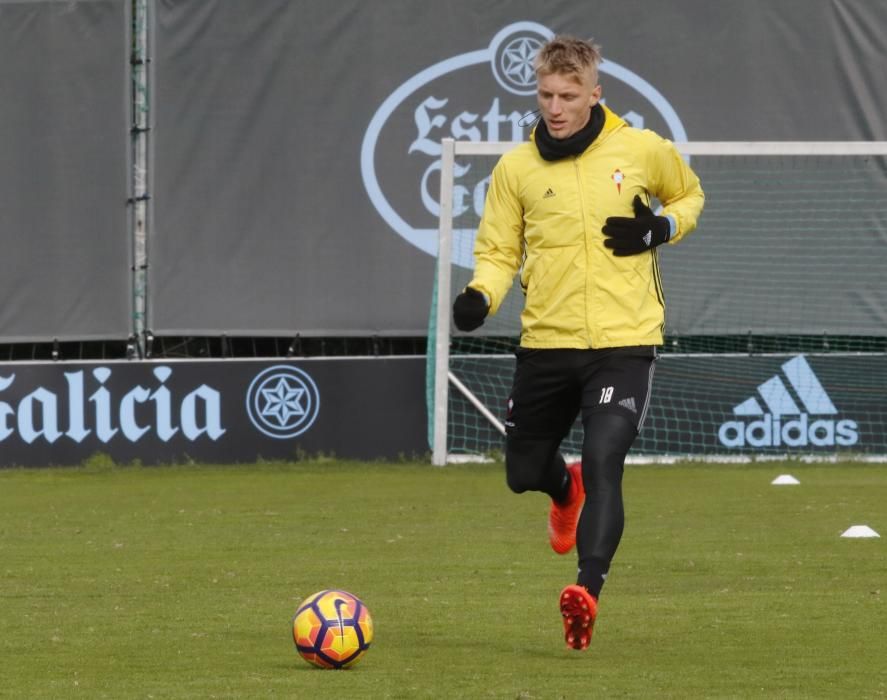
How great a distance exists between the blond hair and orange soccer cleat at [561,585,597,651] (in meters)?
1.78

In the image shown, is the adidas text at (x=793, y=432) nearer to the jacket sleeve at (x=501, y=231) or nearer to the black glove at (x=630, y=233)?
the jacket sleeve at (x=501, y=231)

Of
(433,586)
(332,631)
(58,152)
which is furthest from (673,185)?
(58,152)

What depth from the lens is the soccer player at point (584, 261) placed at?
5727 millimetres

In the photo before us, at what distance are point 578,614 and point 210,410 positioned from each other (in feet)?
28.5

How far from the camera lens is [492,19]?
45.5ft

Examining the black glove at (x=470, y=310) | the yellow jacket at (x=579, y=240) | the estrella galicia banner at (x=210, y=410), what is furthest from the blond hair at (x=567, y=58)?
the estrella galicia banner at (x=210, y=410)

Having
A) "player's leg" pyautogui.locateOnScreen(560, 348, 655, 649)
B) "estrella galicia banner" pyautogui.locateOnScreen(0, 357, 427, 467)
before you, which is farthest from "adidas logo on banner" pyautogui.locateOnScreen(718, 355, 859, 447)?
"player's leg" pyautogui.locateOnScreen(560, 348, 655, 649)

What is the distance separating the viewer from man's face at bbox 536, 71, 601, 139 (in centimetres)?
570

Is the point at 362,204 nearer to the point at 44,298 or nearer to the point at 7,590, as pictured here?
the point at 44,298

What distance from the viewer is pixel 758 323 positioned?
45.3 feet

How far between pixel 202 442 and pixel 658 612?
768 centimetres

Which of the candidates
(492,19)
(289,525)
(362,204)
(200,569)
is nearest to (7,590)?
(200,569)

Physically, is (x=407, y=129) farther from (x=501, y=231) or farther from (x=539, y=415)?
(x=539, y=415)

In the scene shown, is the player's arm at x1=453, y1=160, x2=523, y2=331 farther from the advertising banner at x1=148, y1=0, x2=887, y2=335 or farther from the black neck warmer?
the advertising banner at x1=148, y1=0, x2=887, y2=335
